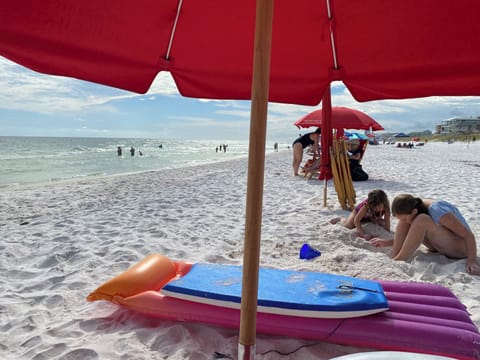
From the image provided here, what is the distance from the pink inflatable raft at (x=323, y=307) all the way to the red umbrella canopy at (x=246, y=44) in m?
1.35

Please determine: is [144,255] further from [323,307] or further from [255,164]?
[255,164]

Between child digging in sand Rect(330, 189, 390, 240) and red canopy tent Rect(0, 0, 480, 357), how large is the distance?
214 cm

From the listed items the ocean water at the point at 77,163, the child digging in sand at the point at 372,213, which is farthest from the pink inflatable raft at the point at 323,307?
the ocean water at the point at 77,163

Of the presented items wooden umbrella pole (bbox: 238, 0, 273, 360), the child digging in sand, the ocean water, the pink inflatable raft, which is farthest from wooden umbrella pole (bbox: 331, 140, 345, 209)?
the ocean water

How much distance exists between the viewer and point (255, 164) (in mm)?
1360

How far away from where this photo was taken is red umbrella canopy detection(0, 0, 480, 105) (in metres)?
1.80

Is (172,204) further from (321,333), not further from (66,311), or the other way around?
(321,333)

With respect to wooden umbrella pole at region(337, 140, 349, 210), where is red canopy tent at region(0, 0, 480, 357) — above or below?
above

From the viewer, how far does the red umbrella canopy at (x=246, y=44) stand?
1.80 metres

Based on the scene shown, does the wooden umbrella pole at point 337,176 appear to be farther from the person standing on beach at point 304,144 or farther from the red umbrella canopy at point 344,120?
the person standing on beach at point 304,144

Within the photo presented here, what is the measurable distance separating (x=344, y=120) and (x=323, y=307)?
710cm

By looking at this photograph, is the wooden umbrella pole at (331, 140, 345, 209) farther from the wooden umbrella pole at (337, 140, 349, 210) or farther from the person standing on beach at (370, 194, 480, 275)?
the person standing on beach at (370, 194, 480, 275)

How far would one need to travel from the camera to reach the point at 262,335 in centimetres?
222

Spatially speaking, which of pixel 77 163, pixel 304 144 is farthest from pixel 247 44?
pixel 77 163
